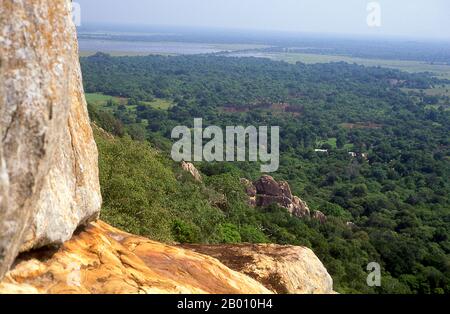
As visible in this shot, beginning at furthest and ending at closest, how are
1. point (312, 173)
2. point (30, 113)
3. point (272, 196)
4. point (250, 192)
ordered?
point (312, 173), point (250, 192), point (272, 196), point (30, 113)

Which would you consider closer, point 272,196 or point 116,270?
point 116,270

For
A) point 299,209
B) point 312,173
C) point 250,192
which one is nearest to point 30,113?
point 250,192

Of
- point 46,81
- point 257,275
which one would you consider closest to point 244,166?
point 257,275

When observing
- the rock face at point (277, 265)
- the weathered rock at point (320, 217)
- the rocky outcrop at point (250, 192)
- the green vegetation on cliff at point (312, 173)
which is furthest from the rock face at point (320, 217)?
the rock face at point (277, 265)

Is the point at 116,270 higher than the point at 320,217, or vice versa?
the point at 116,270

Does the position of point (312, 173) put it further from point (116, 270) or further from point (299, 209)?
point (116, 270)

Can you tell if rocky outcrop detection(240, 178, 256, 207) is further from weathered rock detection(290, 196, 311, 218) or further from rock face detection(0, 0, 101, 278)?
rock face detection(0, 0, 101, 278)
